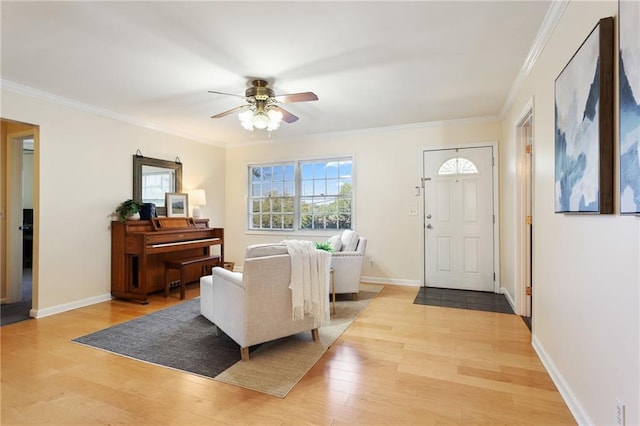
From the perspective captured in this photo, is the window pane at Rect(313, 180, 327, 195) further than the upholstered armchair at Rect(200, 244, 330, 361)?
Yes

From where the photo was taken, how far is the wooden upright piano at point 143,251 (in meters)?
4.03

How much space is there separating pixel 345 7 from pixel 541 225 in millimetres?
2150

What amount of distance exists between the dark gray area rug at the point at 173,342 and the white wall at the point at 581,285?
2.21 meters

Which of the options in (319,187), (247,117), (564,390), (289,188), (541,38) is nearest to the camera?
(564,390)

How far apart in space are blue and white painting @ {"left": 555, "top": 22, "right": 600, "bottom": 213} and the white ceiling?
656mm

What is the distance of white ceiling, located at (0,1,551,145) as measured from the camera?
2.13 metres

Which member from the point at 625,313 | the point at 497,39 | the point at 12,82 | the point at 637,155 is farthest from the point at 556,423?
the point at 12,82

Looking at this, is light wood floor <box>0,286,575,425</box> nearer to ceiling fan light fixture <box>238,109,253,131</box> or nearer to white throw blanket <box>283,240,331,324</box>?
white throw blanket <box>283,240,331,324</box>

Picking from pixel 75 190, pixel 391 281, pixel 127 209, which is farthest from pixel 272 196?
pixel 75 190

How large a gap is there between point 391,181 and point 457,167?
0.97m

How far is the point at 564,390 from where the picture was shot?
1955 millimetres

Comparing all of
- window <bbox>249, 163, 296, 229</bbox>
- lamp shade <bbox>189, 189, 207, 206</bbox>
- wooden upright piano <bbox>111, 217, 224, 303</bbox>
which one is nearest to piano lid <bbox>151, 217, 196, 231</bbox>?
wooden upright piano <bbox>111, 217, 224, 303</bbox>

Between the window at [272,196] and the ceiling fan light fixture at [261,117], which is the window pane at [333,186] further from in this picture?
the ceiling fan light fixture at [261,117]

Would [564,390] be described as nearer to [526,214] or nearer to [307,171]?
[526,214]
